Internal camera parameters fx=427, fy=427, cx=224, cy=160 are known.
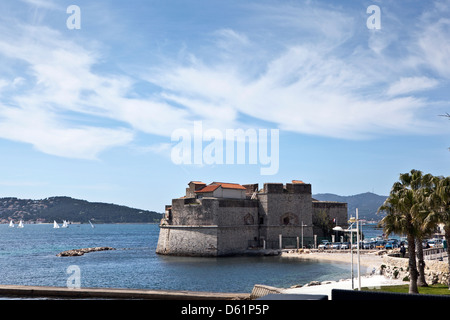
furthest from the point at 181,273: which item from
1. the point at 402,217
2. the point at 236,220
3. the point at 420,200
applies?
the point at 420,200

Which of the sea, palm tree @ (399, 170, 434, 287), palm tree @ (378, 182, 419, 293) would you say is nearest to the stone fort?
the sea

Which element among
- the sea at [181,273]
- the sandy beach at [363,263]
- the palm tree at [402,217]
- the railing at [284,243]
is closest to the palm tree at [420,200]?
the palm tree at [402,217]

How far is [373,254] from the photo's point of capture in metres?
53.6

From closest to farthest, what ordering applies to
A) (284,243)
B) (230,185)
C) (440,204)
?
(440,204) < (284,243) < (230,185)

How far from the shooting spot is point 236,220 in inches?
2603

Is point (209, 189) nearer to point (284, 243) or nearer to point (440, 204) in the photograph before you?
point (284, 243)

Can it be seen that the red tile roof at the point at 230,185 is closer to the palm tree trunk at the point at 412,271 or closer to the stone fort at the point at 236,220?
the stone fort at the point at 236,220

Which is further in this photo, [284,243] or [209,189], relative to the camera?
[284,243]

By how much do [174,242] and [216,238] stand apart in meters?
7.72

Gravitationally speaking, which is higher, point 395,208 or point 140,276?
point 395,208

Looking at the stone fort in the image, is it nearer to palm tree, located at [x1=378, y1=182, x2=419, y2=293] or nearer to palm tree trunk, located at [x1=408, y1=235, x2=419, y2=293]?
palm tree trunk, located at [x1=408, y1=235, x2=419, y2=293]
